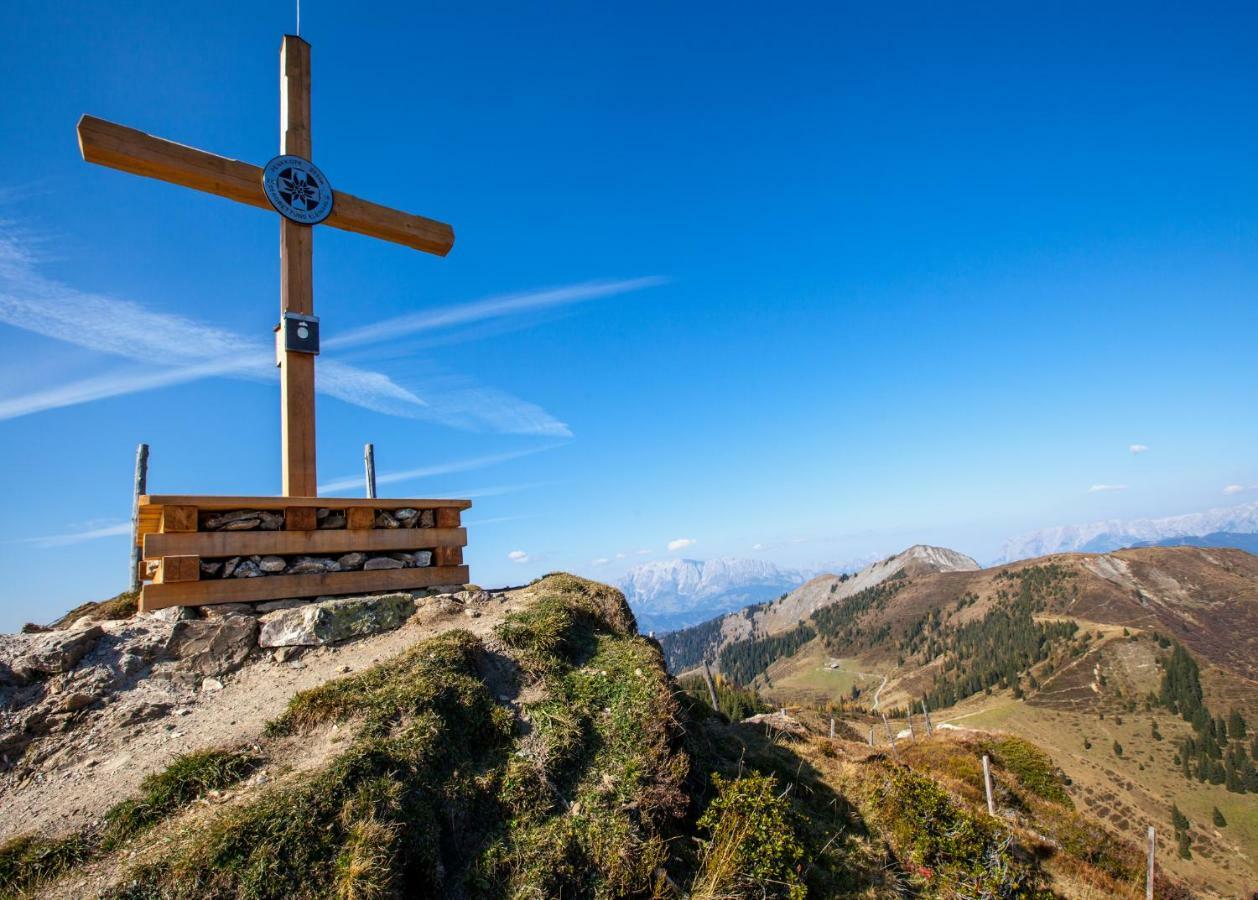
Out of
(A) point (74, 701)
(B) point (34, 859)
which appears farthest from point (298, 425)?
(B) point (34, 859)

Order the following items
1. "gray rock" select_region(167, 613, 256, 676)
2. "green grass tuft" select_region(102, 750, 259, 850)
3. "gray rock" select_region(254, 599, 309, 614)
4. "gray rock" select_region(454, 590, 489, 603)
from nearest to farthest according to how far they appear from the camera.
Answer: "green grass tuft" select_region(102, 750, 259, 850) < "gray rock" select_region(167, 613, 256, 676) < "gray rock" select_region(254, 599, 309, 614) < "gray rock" select_region(454, 590, 489, 603)

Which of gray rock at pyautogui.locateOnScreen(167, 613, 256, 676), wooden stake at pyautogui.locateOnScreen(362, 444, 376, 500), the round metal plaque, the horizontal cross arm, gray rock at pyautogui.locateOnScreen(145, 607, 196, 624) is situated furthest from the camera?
wooden stake at pyautogui.locateOnScreen(362, 444, 376, 500)

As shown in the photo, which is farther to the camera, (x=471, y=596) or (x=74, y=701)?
(x=471, y=596)

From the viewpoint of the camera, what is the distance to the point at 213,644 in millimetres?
7023

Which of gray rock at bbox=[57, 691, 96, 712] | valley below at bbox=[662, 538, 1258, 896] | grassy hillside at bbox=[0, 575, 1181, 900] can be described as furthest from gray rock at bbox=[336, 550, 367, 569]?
valley below at bbox=[662, 538, 1258, 896]

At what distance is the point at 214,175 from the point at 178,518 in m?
5.00

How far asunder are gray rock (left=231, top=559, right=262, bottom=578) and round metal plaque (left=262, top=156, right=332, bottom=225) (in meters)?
5.17

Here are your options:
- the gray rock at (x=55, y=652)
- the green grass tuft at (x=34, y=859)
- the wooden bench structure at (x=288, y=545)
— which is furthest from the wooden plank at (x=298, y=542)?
the green grass tuft at (x=34, y=859)

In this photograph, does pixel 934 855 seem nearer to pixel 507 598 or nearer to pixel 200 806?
pixel 507 598

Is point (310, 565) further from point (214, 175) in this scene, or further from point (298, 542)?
point (214, 175)

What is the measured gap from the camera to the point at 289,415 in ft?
29.7

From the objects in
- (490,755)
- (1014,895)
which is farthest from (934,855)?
(490,755)

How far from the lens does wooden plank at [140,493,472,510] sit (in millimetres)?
7238

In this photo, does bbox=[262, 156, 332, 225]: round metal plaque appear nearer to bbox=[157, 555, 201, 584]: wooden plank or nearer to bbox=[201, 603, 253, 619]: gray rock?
bbox=[157, 555, 201, 584]: wooden plank
